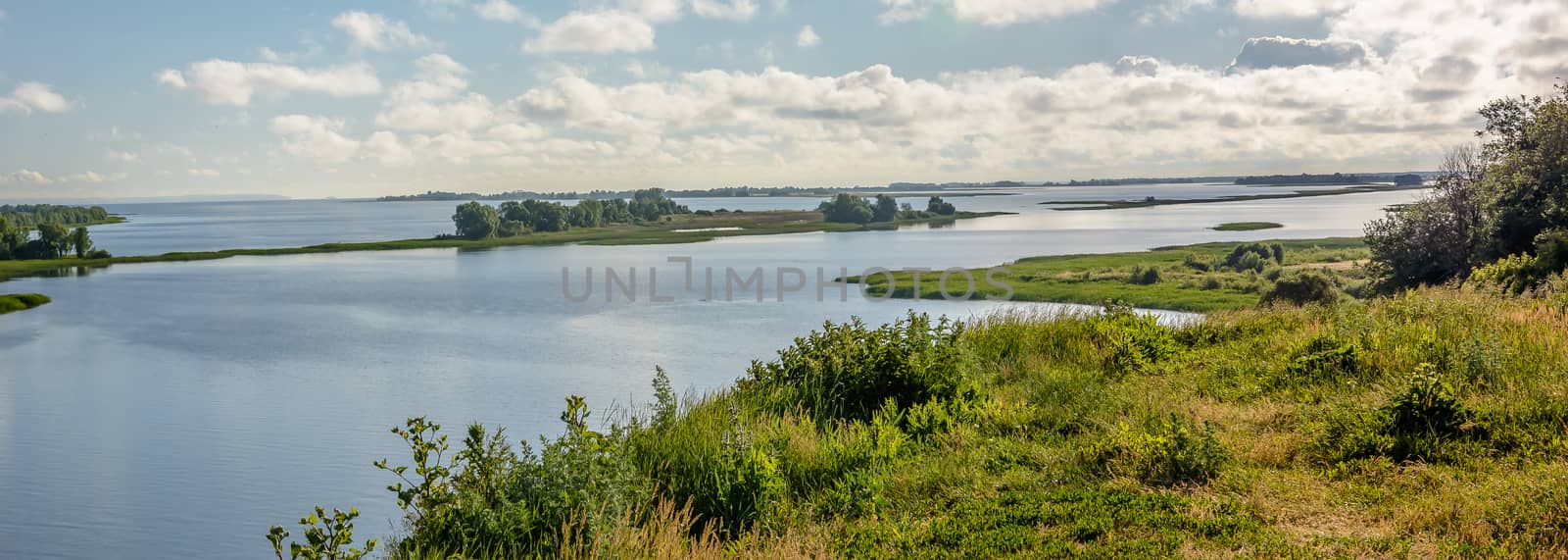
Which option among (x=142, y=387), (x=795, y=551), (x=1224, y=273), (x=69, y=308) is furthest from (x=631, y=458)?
(x=69, y=308)

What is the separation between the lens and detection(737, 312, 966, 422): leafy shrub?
9430 millimetres

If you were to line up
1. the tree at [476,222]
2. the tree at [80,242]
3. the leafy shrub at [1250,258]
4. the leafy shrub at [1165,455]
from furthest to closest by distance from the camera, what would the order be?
the tree at [476,222]
the tree at [80,242]
the leafy shrub at [1250,258]
the leafy shrub at [1165,455]

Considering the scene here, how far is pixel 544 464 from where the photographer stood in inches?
253

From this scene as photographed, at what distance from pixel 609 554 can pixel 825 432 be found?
3159 mm

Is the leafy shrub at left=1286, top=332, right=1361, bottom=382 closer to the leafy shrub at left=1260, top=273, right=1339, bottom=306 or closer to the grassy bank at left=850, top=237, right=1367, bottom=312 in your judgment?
the leafy shrub at left=1260, top=273, right=1339, bottom=306

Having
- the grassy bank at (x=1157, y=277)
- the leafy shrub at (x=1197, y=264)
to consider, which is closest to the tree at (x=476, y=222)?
the grassy bank at (x=1157, y=277)

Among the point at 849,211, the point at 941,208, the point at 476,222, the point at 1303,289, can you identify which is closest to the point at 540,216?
the point at 476,222

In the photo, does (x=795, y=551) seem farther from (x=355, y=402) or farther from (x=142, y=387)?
(x=142, y=387)

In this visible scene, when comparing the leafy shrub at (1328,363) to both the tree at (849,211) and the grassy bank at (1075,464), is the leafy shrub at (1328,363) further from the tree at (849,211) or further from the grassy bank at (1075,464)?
the tree at (849,211)

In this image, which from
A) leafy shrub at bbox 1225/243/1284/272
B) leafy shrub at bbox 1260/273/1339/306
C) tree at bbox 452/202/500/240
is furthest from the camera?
tree at bbox 452/202/500/240

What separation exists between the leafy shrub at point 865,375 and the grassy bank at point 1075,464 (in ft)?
0.11

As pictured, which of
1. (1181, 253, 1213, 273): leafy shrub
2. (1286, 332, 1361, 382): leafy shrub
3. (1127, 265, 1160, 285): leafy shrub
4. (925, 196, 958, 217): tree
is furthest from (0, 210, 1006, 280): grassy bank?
(1286, 332, 1361, 382): leafy shrub

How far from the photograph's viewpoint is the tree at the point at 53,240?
8875 centimetres

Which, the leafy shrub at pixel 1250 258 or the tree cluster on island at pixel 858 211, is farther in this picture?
the tree cluster on island at pixel 858 211
